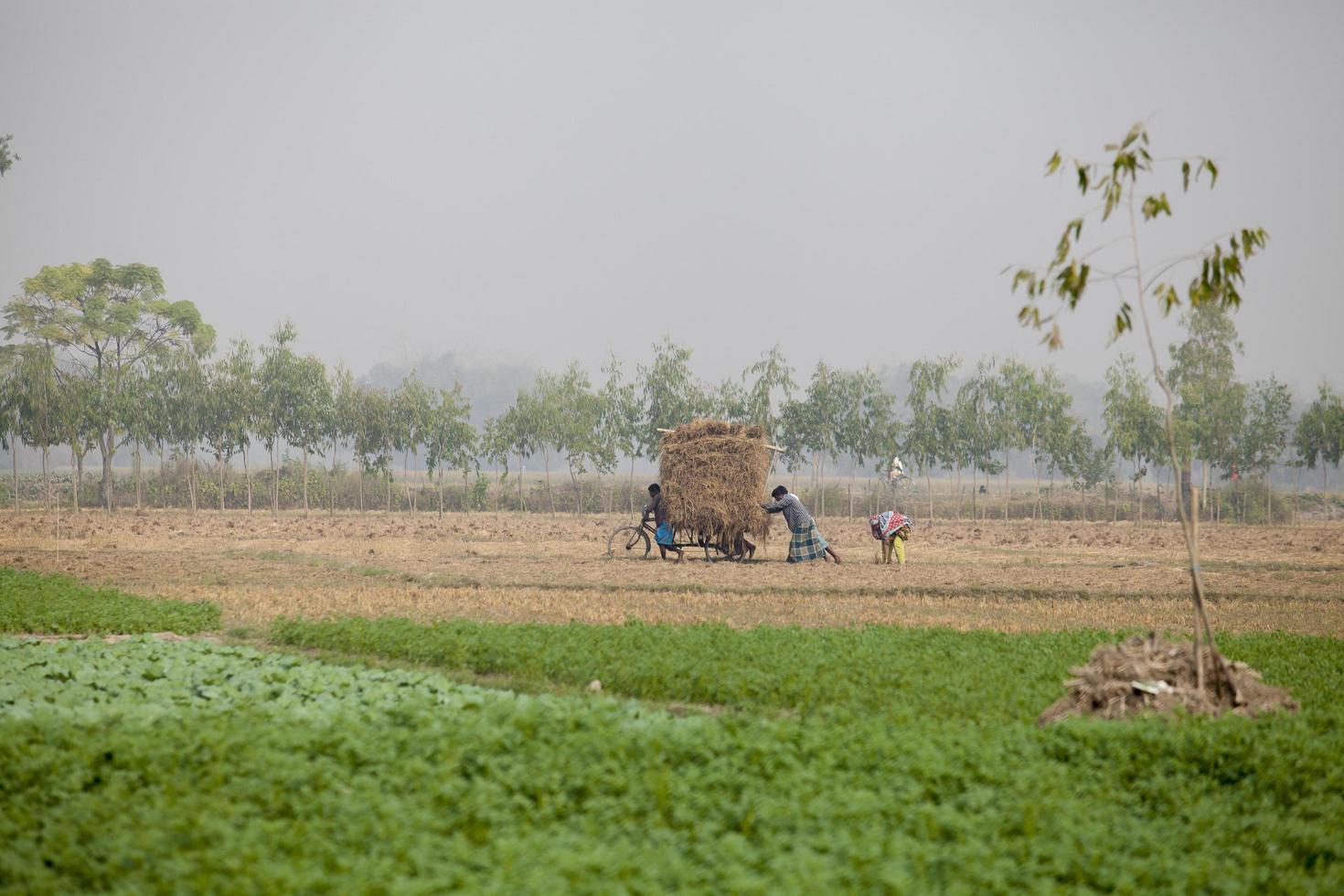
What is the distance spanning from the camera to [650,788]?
264 inches

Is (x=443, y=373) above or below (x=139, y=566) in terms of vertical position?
above

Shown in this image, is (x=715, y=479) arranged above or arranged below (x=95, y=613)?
above

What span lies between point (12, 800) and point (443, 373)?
19589cm

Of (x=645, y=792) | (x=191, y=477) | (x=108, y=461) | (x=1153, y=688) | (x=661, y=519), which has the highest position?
(x=108, y=461)

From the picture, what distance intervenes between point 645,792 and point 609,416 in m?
49.1

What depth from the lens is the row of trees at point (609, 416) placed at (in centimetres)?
5091

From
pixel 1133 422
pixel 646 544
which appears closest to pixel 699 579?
pixel 646 544

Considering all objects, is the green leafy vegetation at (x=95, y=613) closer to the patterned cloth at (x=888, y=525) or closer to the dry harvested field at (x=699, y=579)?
the dry harvested field at (x=699, y=579)

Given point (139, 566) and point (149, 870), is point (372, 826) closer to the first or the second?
point (149, 870)

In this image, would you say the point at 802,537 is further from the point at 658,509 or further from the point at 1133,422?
the point at 1133,422

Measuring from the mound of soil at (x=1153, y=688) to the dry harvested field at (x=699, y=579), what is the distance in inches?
218

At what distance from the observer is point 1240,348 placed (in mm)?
54719

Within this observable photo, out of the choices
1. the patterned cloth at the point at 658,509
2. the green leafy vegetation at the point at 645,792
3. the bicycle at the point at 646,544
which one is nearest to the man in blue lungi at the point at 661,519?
Result: the patterned cloth at the point at 658,509

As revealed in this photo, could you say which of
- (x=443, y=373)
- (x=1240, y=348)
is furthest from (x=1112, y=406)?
(x=443, y=373)
